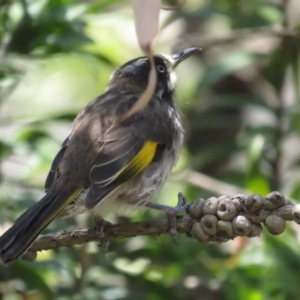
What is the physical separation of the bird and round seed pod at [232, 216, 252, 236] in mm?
510

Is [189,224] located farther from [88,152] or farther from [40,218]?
[88,152]

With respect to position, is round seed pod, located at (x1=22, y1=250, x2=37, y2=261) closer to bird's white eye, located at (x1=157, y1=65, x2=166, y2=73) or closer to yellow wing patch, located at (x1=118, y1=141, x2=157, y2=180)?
yellow wing patch, located at (x1=118, y1=141, x2=157, y2=180)

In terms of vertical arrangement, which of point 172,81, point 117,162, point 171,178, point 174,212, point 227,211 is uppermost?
point 227,211

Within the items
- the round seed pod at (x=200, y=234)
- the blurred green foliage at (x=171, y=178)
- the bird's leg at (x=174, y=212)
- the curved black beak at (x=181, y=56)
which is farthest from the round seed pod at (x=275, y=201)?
the curved black beak at (x=181, y=56)

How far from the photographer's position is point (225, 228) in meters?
2.37

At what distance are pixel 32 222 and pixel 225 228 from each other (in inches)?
32.2

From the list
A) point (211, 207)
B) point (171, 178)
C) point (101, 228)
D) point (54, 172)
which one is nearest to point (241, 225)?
point (211, 207)

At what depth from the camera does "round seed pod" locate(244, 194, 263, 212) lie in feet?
7.69

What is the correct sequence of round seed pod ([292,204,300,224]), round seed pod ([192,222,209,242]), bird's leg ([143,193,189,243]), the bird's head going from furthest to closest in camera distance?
the bird's head, bird's leg ([143,193,189,243]), round seed pod ([192,222,209,242]), round seed pod ([292,204,300,224])

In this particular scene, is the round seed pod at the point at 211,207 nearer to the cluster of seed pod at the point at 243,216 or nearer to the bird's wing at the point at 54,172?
the cluster of seed pod at the point at 243,216

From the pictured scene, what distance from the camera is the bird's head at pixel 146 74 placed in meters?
4.01

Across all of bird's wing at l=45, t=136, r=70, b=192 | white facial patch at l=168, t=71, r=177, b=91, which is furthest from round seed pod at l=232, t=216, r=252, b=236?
white facial patch at l=168, t=71, r=177, b=91

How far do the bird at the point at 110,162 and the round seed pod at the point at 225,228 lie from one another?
463 millimetres

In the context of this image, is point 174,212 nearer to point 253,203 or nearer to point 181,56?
point 253,203
